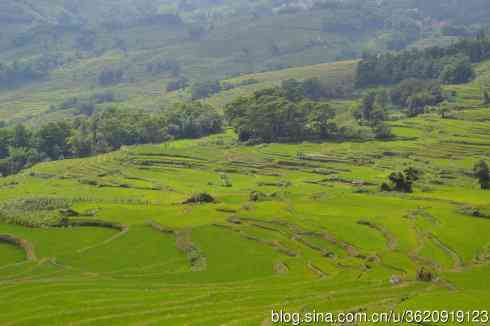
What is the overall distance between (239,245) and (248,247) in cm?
119

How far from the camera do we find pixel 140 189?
13625 centimetres

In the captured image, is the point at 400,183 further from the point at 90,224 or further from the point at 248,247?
the point at 90,224

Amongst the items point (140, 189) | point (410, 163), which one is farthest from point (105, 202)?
point (410, 163)

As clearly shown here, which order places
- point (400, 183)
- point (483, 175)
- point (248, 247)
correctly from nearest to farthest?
point (248, 247) < point (400, 183) < point (483, 175)

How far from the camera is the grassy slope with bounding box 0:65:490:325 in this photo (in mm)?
58688

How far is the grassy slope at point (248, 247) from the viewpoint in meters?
58.7

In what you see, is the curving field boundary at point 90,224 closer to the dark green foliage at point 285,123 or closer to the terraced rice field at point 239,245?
the terraced rice field at point 239,245

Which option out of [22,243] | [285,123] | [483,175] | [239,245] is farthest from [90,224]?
[285,123]

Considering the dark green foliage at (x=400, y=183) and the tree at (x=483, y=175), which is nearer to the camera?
the dark green foliage at (x=400, y=183)

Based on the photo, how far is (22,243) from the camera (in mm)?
82062

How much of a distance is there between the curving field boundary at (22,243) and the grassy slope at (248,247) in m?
1.06

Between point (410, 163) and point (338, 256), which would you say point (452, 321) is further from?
point (410, 163)

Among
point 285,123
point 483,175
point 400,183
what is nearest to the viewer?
point 400,183

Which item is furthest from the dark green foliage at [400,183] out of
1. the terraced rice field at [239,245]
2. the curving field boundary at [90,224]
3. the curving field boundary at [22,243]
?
the curving field boundary at [22,243]
